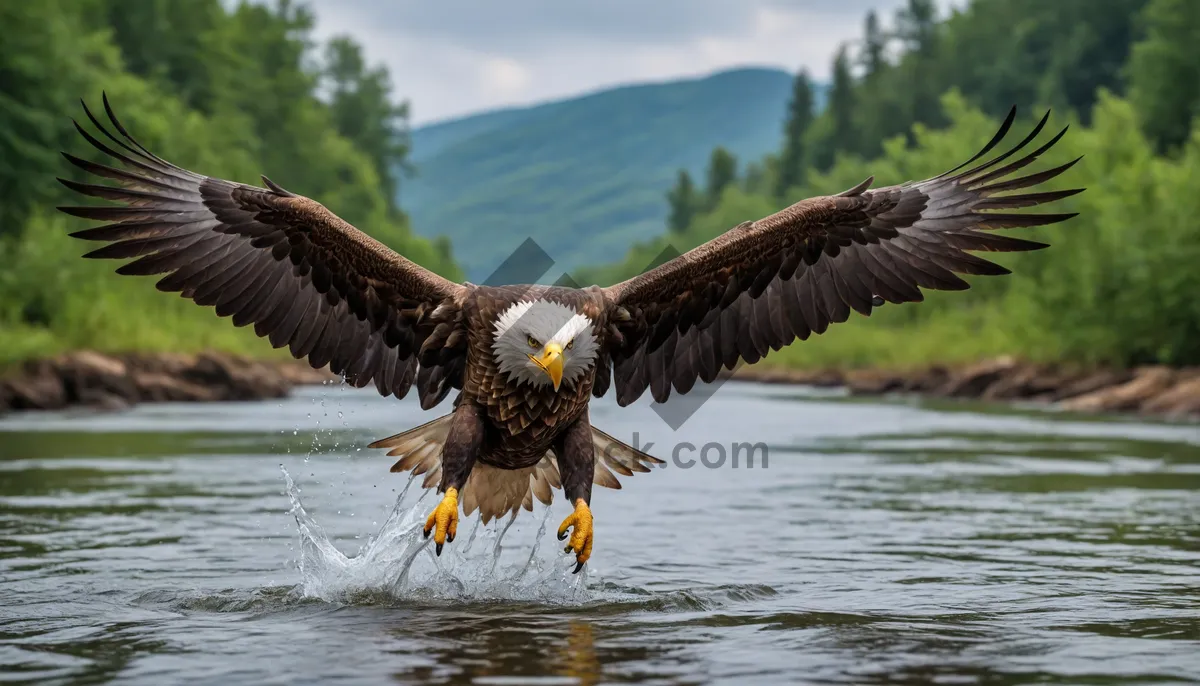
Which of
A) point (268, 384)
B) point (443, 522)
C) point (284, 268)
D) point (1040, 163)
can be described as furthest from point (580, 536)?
point (1040, 163)

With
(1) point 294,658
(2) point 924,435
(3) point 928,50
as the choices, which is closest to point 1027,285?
(2) point 924,435

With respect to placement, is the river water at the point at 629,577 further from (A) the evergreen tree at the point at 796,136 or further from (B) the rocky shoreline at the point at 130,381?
(A) the evergreen tree at the point at 796,136

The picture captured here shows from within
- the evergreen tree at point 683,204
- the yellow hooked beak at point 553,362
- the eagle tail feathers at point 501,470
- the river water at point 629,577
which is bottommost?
the river water at point 629,577

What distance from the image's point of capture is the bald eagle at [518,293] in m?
8.59

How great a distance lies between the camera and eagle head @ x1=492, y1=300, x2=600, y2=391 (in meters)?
8.00

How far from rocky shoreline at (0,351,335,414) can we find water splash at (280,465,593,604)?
54.7 ft

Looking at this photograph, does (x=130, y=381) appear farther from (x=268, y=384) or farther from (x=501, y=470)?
(x=501, y=470)

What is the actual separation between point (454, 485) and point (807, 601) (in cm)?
203

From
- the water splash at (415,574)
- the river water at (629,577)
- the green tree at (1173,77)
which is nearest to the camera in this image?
the river water at (629,577)

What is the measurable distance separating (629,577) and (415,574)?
1.32 m

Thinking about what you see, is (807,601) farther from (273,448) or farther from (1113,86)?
(1113,86)

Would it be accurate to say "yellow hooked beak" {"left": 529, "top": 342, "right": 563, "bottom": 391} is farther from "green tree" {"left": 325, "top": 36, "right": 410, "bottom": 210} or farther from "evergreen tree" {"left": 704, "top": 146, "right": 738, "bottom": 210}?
"evergreen tree" {"left": 704, "top": 146, "right": 738, "bottom": 210}

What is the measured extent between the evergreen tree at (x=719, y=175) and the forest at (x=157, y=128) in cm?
3434

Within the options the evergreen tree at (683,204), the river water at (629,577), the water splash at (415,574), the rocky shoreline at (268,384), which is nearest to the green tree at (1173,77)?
the rocky shoreline at (268,384)
